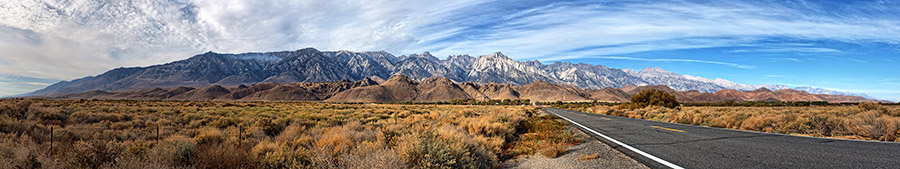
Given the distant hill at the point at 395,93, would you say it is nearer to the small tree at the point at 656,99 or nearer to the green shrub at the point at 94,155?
the small tree at the point at 656,99

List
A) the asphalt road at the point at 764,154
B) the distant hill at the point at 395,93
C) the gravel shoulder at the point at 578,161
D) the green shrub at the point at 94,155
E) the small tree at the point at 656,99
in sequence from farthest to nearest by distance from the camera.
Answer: the distant hill at the point at 395,93, the small tree at the point at 656,99, the gravel shoulder at the point at 578,161, the asphalt road at the point at 764,154, the green shrub at the point at 94,155

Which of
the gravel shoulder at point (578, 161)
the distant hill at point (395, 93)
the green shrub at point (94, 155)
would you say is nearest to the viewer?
the green shrub at point (94, 155)

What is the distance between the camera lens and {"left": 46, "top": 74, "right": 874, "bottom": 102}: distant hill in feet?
493

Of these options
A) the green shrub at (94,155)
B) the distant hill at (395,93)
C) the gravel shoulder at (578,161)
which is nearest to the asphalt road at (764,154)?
the gravel shoulder at (578,161)

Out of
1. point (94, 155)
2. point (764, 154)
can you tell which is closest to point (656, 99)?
point (764, 154)

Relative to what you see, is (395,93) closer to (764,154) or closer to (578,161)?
(578,161)

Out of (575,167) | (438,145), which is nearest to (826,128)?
(575,167)

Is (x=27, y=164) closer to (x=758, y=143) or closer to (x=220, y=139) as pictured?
(x=220, y=139)

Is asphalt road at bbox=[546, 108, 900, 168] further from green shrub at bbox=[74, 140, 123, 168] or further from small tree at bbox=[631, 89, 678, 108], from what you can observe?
small tree at bbox=[631, 89, 678, 108]

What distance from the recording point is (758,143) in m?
7.02

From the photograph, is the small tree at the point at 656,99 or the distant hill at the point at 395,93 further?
the distant hill at the point at 395,93

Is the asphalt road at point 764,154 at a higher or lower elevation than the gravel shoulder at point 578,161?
higher

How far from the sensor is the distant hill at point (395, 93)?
15038 cm

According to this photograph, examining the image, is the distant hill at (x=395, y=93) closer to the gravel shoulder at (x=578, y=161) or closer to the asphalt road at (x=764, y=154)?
the gravel shoulder at (x=578, y=161)
